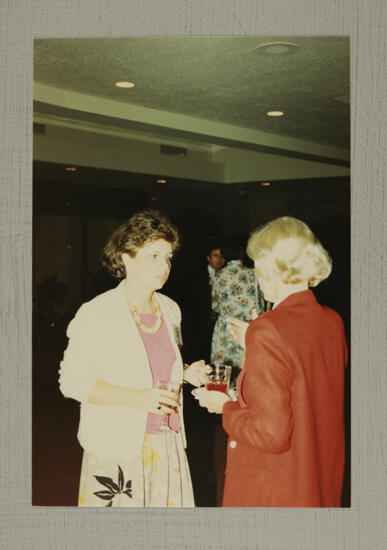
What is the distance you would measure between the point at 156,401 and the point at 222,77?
4.38ft

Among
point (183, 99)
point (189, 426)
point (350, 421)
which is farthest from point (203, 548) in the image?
point (183, 99)

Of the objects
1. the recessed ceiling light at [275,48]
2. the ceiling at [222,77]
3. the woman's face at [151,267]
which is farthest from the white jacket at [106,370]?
the recessed ceiling light at [275,48]

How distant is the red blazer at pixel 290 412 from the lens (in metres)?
2.03

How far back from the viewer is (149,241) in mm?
2135

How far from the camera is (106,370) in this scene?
2.10m

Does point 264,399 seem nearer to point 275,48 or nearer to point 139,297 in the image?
point 139,297

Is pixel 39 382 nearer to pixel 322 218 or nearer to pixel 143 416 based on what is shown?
pixel 143 416

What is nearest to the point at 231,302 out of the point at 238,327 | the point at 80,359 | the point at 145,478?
the point at 238,327

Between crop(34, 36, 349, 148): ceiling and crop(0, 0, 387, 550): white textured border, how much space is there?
0.07 meters

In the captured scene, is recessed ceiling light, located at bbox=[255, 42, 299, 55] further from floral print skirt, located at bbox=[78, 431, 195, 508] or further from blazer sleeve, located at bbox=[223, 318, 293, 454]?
floral print skirt, located at bbox=[78, 431, 195, 508]

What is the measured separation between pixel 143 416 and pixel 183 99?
1.30 meters

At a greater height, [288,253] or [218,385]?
[288,253]

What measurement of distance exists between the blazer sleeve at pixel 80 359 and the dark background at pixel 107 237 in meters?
0.04
